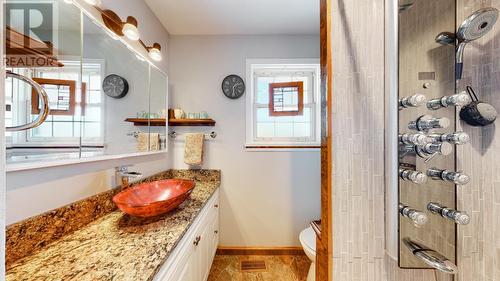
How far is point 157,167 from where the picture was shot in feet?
6.05

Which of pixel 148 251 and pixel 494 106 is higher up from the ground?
pixel 494 106

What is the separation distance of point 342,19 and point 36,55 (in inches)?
48.3

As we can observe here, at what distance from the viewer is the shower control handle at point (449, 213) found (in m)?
0.59

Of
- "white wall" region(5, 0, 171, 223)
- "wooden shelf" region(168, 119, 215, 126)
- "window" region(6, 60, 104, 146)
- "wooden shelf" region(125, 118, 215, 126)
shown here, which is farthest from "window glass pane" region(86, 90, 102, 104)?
"wooden shelf" region(168, 119, 215, 126)

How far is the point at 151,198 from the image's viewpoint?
1.31 metres

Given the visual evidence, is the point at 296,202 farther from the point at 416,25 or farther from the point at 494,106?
the point at 416,25

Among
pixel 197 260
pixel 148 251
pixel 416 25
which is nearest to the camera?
pixel 416 25

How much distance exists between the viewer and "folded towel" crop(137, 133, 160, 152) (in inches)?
61.8

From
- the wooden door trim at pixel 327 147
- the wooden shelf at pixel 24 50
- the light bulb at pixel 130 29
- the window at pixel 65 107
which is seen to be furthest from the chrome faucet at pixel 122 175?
the wooden door trim at pixel 327 147

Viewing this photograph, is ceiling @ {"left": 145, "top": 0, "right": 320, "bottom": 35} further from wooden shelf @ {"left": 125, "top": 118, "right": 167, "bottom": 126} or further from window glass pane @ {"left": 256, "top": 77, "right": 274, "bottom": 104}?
wooden shelf @ {"left": 125, "top": 118, "right": 167, "bottom": 126}

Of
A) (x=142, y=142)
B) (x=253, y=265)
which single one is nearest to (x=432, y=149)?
(x=142, y=142)

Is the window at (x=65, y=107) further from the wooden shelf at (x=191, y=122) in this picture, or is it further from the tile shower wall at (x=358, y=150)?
the tile shower wall at (x=358, y=150)

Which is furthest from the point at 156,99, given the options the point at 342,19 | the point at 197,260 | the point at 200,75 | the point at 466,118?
the point at 466,118

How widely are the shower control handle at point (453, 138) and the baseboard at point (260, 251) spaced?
6.25 feet
